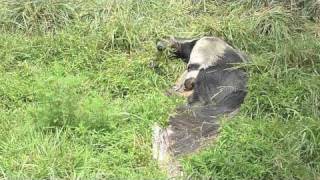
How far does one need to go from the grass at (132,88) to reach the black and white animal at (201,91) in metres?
0.10

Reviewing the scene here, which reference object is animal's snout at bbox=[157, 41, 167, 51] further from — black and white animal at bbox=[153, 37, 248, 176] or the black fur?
the black fur

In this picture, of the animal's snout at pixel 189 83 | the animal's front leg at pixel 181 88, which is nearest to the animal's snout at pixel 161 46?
the animal's front leg at pixel 181 88

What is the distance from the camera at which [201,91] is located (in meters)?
4.23

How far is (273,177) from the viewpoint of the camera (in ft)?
11.1

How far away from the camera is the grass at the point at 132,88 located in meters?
3.49

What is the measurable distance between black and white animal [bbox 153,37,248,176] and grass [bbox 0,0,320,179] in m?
0.10

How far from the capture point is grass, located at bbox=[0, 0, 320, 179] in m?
3.49

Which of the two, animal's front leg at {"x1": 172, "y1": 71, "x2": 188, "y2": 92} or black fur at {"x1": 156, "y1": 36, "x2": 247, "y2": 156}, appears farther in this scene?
animal's front leg at {"x1": 172, "y1": 71, "x2": 188, "y2": 92}

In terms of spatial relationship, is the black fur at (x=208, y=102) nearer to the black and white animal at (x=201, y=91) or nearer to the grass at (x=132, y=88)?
the black and white animal at (x=201, y=91)

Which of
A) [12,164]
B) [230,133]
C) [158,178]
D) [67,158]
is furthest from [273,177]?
[12,164]

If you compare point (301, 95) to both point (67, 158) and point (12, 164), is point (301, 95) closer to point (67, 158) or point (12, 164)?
point (67, 158)

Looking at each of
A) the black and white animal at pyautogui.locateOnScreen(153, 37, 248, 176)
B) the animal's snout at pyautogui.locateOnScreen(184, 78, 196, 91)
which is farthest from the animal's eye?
the animal's snout at pyautogui.locateOnScreen(184, 78, 196, 91)

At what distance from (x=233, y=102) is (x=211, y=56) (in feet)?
1.72

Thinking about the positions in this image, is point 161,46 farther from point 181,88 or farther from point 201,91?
point 201,91
